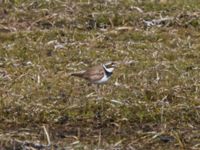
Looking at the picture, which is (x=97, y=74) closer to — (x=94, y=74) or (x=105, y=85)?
(x=94, y=74)

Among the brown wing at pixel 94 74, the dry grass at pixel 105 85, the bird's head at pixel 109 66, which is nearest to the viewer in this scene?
the dry grass at pixel 105 85

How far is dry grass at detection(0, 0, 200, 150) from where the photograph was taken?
8008mm

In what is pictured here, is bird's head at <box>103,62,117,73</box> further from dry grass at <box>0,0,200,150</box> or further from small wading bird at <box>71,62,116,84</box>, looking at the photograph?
dry grass at <box>0,0,200,150</box>

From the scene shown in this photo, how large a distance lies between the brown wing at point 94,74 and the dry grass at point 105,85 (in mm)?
149

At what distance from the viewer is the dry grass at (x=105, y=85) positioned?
8.01 metres

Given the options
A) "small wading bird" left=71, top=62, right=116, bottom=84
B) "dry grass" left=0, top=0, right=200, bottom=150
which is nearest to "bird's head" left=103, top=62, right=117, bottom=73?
"small wading bird" left=71, top=62, right=116, bottom=84

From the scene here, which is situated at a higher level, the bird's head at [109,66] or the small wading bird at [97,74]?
the bird's head at [109,66]

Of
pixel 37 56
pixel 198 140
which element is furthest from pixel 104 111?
pixel 37 56

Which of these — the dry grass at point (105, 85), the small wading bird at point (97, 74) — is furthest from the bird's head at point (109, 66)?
the dry grass at point (105, 85)

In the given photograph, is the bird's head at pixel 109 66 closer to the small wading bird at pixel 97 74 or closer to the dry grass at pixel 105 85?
the small wading bird at pixel 97 74

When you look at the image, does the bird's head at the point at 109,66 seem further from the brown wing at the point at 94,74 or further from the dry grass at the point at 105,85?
the dry grass at the point at 105,85

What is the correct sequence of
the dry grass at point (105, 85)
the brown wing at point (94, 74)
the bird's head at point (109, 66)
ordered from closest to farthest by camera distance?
the dry grass at point (105, 85) → the brown wing at point (94, 74) → the bird's head at point (109, 66)

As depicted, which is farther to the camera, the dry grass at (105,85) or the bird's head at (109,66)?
the bird's head at (109,66)

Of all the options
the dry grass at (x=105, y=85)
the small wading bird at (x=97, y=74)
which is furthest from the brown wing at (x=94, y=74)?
the dry grass at (x=105, y=85)
